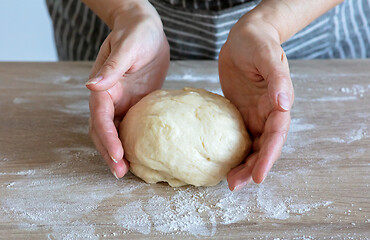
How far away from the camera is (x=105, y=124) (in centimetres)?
129

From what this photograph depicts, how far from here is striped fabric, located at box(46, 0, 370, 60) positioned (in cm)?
175

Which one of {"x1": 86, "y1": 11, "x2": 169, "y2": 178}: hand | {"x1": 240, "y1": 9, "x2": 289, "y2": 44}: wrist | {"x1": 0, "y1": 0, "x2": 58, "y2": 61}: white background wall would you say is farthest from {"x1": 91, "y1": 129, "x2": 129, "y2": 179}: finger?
{"x1": 0, "y1": 0, "x2": 58, "y2": 61}: white background wall

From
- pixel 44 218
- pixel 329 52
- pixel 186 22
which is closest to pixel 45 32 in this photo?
pixel 186 22

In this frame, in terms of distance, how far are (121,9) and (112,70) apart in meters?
0.45

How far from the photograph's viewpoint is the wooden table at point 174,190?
3.80ft

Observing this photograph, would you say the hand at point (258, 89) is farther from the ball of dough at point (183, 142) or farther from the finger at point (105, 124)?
the finger at point (105, 124)

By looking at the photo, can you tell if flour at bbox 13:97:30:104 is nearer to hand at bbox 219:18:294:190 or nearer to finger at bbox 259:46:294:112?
hand at bbox 219:18:294:190

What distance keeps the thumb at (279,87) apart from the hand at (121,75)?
464 mm

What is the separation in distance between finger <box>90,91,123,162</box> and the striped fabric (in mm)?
620

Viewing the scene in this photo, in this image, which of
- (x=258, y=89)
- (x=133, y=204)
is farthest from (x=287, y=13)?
(x=133, y=204)

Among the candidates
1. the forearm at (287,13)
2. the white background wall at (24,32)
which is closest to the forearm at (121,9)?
the forearm at (287,13)

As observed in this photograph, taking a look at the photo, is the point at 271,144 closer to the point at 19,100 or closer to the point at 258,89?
the point at 258,89

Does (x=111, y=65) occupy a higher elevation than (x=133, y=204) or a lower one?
higher

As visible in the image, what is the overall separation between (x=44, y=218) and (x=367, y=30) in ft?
5.51
